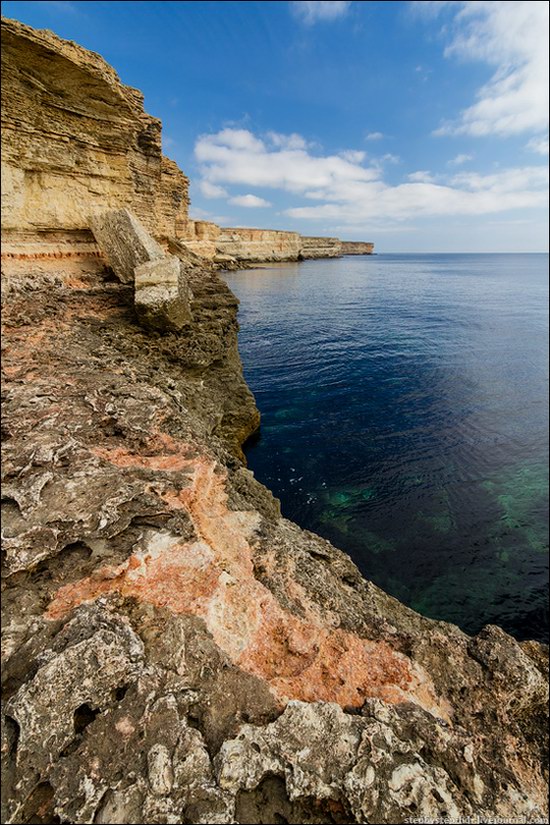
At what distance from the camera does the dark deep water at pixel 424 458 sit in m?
8.76

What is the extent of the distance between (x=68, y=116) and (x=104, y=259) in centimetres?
345

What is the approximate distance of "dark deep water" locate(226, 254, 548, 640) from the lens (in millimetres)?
8758

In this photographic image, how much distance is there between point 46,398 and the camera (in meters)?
5.85

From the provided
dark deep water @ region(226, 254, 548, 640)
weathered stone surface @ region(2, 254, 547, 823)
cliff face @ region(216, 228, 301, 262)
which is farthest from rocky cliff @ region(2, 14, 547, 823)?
cliff face @ region(216, 228, 301, 262)

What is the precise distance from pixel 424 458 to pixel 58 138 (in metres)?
14.5

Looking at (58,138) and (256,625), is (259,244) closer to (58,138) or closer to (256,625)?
(58,138)

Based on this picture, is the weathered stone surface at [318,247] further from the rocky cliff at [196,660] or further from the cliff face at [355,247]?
the rocky cliff at [196,660]

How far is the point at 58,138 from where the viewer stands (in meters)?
9.29

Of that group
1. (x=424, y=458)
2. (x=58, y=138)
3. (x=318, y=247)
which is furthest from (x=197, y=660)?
(x=318, y=247)

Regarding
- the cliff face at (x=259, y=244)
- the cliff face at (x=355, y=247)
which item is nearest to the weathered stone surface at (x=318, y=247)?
the cliff face at (x=259, y=244)

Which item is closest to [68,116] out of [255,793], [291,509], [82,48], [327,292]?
[82,48]

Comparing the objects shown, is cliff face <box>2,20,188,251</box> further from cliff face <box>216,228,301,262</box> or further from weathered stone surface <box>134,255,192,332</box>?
cliff face <box>216,228,301,262</box>

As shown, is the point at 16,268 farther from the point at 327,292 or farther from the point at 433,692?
the point at 327,292

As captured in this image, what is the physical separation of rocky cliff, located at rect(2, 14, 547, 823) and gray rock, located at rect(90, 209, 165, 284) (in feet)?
12.7
